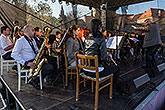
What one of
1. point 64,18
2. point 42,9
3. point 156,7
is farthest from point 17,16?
point 156,7

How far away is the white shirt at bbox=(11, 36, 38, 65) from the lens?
216cm

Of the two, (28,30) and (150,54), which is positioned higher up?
(28,30)

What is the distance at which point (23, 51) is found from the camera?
7.52 feet

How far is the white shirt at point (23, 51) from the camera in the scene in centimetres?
216

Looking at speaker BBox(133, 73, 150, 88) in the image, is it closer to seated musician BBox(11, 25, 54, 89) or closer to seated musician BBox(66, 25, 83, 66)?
seated musician BBox(66, 25, 83, 66)

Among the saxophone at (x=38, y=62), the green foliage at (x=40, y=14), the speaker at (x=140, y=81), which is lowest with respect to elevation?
the speaker at (x=140, y=81)

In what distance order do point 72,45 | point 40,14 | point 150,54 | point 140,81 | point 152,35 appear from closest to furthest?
1. point 140,81
2. point 72,45
3. point 152,35
4. point 150,54
5. point 40,14

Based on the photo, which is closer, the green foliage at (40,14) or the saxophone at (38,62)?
the saxophone at (38,62)

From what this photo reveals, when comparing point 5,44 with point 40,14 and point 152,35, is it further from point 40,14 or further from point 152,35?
point 152,35

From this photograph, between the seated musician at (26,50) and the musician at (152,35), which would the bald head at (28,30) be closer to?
the seated musician at (26,50)

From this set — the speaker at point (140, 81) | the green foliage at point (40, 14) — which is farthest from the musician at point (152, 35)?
the green foliage at point (40, 14)

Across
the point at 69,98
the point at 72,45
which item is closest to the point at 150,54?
the point at 72,45

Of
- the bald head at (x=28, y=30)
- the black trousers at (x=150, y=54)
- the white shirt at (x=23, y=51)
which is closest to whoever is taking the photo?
the white shirt at (x=23, y=51)

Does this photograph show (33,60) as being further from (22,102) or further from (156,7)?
(156,7)
